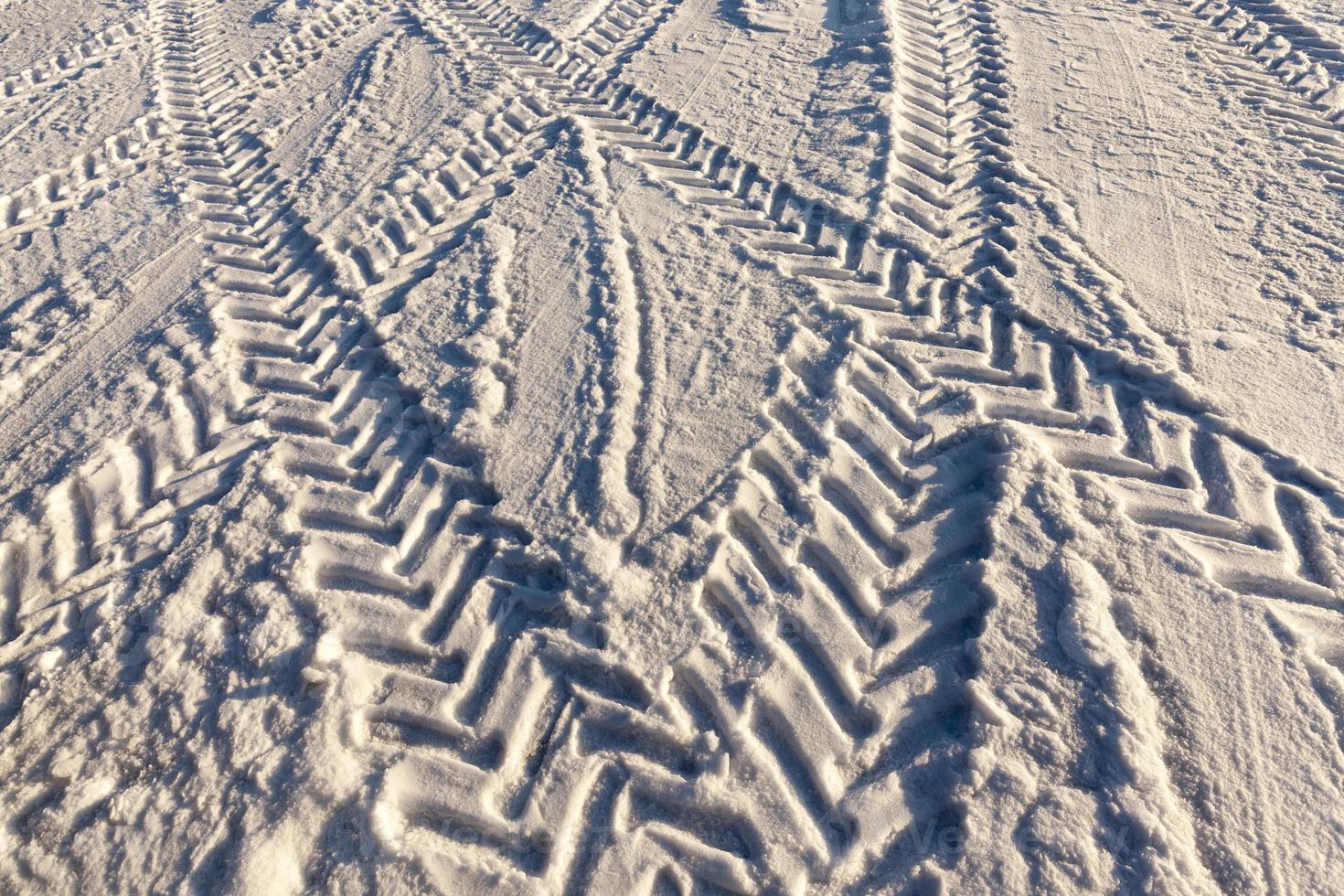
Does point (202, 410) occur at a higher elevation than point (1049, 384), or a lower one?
lower

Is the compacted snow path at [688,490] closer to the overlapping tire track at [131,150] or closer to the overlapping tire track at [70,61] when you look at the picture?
the overlapping tire track at [131,150]

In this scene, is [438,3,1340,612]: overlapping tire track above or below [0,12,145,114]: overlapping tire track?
above

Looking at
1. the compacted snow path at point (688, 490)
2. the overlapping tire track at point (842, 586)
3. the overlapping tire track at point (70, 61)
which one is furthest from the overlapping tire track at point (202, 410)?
the overlapping tire track at point (70, 61)

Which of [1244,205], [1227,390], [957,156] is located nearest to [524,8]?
[957,156]

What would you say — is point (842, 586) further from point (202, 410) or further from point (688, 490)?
point (202, 410)

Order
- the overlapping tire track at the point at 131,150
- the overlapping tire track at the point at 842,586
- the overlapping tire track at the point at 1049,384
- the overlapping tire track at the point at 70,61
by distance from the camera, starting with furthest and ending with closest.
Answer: the overlapping tire track at the point at 70,61 < the overlapping tire track at the point at 131,150 < the overlapping tire track at the point at 1049,384 < the overlapping tire track at the point at 842,586

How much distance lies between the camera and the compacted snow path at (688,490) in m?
1.93

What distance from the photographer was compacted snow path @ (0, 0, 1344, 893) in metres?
1.93

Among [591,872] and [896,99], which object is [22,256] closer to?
[591,872]

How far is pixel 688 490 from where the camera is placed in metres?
2.54

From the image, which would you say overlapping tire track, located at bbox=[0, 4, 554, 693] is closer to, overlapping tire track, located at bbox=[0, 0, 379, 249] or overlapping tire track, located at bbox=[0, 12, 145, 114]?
overlapping tire track, located at bbox=[0, 0, 379, 249]

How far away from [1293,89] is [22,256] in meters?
6.92

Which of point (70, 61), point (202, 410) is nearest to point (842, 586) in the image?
point (202, 410)

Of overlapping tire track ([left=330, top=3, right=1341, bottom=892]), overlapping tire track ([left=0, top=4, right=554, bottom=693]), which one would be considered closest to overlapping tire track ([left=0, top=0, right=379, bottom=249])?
overlapping tire track ([left=0, top=4, right=554, bottom=693])
